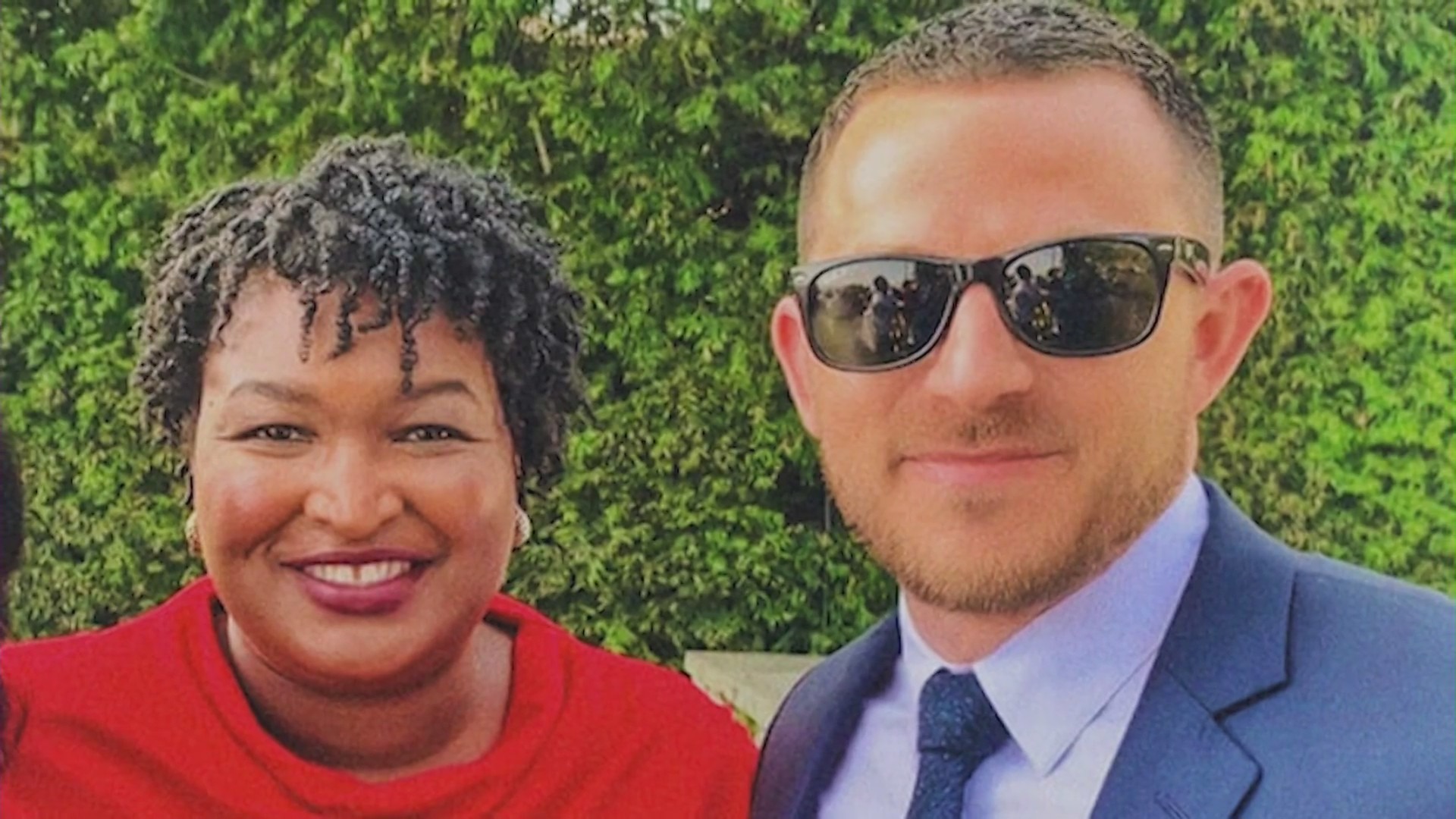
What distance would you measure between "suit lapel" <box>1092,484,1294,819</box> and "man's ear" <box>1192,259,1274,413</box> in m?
0.14

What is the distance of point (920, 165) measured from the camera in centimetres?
135

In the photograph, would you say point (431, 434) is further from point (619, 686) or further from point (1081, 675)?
point (1081, 675)

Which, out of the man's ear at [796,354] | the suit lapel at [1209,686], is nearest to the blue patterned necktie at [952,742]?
the suit lapel at [1209,686]

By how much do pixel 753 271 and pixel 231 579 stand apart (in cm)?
83

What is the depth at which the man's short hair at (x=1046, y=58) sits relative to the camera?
1333 mm

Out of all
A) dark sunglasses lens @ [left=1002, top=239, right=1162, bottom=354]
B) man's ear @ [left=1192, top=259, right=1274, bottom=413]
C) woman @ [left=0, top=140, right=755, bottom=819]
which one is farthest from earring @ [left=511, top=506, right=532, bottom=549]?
man's ear @ [left=1192, top=259, right=1274, bottom=413]

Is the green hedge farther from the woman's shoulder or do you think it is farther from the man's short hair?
the man's short hair

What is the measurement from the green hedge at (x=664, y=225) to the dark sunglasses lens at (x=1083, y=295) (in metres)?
0.66

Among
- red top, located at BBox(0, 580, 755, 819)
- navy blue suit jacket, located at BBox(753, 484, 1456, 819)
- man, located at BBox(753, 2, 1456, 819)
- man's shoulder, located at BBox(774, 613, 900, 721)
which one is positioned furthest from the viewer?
man's shoulder, located at BBox(774, 613, 900, 721)

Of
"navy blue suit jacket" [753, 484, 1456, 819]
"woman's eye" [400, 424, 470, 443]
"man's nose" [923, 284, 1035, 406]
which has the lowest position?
"navy blue suit jacket" [753, 484, 1456, 819]

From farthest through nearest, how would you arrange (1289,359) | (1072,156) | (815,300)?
(1289,359) < (815,300) < (1072,156)

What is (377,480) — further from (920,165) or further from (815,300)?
(920,165)

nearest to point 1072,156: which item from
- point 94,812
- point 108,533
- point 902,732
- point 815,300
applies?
point 815,300

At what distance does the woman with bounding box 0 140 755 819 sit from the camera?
1468 mm
